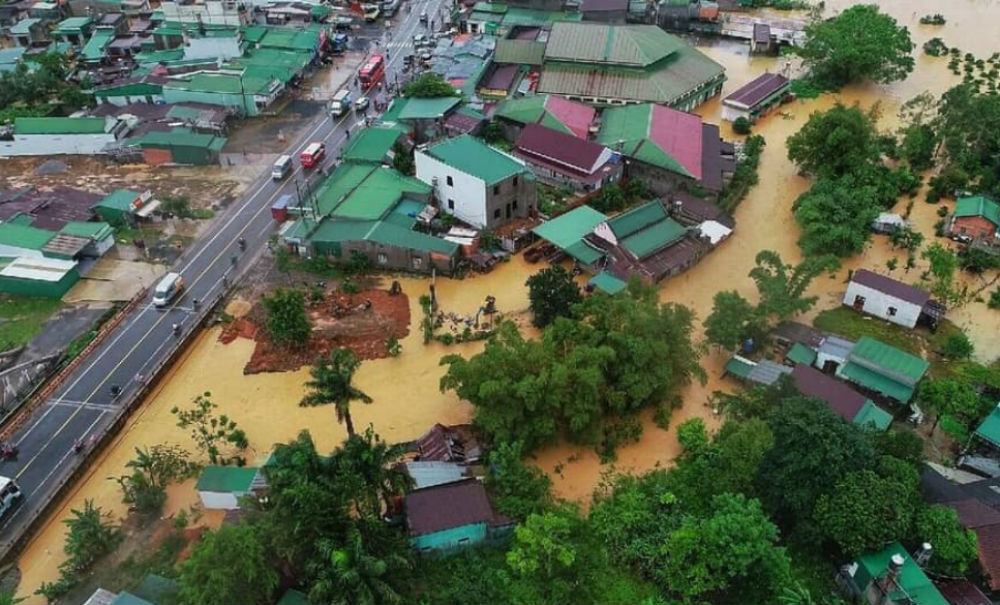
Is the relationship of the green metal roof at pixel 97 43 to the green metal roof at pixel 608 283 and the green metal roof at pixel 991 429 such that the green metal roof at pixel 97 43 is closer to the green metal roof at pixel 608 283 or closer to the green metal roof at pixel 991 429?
the green metal roof at pixel 608 283

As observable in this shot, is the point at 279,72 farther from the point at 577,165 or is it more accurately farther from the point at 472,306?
the point at 472,306

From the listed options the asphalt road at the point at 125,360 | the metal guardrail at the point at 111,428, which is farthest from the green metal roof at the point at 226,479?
the asphalt road at the point at 125,360

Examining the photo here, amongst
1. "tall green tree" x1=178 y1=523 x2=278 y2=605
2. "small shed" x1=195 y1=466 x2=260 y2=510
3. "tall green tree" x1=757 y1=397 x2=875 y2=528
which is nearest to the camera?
"tall green tree" x1=178 y1=523 x2=278 y2=605

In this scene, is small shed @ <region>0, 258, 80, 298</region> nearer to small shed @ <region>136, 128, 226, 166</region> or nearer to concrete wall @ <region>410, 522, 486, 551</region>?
small shed @ <region>136, 128, 226, 166</region>

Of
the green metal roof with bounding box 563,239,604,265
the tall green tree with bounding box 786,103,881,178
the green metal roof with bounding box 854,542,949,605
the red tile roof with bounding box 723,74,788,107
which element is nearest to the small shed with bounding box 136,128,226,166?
the green metal roof with bounding box 563,239,604,265

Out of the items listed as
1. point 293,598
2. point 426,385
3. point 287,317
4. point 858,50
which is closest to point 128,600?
point 293,598

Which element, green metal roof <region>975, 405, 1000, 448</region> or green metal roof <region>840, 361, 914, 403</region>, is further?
green metal roof <region>840, 361, 914, 403</region>
